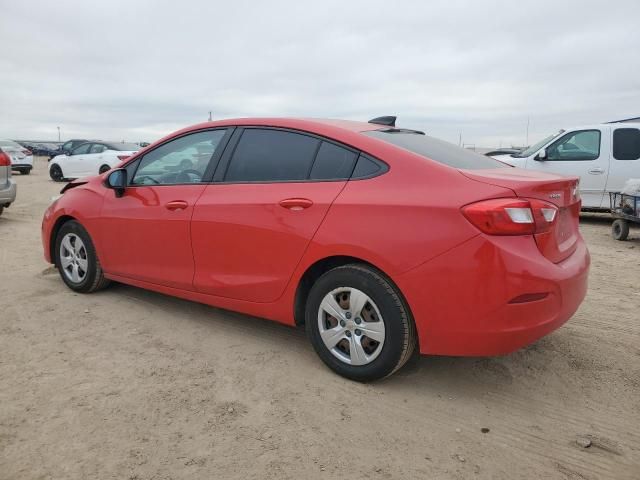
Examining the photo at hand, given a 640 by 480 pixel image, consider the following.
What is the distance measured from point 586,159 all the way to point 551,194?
781 centimetres

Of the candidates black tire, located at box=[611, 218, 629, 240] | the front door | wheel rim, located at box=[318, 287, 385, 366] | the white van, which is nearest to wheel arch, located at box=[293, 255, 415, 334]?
wheel rim, located at box=[318, 287, 385, 366]

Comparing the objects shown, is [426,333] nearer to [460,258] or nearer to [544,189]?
[460,258]

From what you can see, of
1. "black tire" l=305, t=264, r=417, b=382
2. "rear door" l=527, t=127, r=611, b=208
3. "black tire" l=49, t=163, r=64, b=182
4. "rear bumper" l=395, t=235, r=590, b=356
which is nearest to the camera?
"rear bumper" l=395, t=235, r=590, b=356

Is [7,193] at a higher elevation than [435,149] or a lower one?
lower

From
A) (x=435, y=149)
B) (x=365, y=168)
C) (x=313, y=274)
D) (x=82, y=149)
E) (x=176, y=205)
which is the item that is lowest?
(x=313, y=274)

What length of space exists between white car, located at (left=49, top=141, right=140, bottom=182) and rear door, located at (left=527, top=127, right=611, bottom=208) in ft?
41.6

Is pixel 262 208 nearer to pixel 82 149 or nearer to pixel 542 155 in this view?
pixel 542 155

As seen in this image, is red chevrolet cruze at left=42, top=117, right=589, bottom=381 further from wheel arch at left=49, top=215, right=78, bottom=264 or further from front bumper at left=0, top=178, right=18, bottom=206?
front bumper at left=0, top=178, right=18, bottom=206

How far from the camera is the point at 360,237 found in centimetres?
278

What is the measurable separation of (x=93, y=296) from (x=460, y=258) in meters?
3.39

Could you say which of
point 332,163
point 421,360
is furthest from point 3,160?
point 421,360

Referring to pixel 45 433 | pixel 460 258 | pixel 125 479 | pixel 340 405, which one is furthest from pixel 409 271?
pixel 45 433

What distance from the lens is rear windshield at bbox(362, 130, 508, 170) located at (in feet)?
9.76

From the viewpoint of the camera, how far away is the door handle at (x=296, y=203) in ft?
9.92
